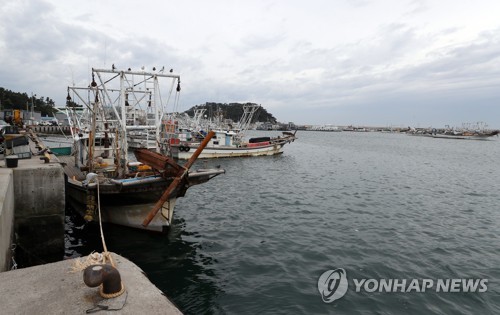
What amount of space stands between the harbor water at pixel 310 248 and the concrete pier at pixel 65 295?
3.41 metres

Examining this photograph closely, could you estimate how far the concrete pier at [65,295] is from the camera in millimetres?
3480

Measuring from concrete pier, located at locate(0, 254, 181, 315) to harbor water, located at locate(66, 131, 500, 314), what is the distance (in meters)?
3.41

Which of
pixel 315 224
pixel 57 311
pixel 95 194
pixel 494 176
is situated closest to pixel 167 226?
pixel 95 194

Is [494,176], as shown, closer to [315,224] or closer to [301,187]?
[301,187]

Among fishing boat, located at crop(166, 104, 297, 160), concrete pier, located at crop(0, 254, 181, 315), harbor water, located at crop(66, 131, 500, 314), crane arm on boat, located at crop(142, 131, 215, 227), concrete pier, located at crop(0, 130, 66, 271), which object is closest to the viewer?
concrete pier, located at crop(0, 254, 181, 315)

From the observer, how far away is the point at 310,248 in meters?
10.3

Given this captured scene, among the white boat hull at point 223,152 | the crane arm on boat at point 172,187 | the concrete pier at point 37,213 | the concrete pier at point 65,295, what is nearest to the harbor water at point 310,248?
the concrete pier at point 37,213

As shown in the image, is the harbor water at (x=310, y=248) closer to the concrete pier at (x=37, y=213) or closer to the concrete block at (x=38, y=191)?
the concrete pier at (x=37, y=213)

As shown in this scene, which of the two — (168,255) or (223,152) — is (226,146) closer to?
(223,152)

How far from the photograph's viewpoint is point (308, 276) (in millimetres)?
8461

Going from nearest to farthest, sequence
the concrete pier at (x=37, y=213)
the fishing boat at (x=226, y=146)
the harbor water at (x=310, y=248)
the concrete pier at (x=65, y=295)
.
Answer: the concrete pier at (x=65, y=295)
the harbor water at (x=310, y=248)
the concrete pier at (x=37, y=213)
the fishing boat at (x=226, y=146)

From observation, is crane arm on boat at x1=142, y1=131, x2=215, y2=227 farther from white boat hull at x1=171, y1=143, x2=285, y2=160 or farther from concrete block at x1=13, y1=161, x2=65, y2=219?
white boat hull at x1=171, y1=143, x2=285, y2=160

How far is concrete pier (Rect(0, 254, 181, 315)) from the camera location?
3.48 m

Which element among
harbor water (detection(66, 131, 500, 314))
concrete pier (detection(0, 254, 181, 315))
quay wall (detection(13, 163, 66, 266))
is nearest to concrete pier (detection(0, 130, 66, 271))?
quay wall (detection(13, 163, 66, 266))
